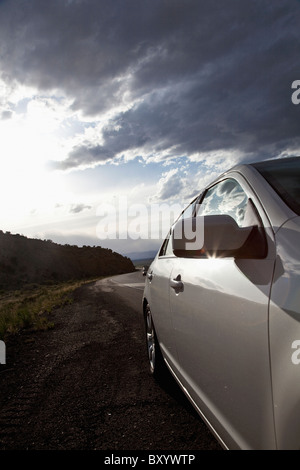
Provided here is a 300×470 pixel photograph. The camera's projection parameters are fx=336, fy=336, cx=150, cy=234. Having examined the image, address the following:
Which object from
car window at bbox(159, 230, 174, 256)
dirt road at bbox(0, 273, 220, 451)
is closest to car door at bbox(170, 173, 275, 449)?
dirt road at bbox(0, 273, 220, 451)

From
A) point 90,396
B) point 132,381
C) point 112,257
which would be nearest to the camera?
point 90,396

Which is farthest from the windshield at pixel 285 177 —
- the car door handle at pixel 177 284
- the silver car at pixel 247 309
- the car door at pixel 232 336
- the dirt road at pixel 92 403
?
the dirt road at pixel 92 403

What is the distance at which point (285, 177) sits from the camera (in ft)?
6.12

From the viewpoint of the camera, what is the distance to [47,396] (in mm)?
3740

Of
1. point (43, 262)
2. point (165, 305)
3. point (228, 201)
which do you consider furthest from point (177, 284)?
point (43, 262)

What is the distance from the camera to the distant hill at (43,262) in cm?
4484

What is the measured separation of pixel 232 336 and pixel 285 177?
0.93m

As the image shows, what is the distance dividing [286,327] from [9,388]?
397 centimetres

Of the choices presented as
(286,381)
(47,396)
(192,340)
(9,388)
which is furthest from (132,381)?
(286,381)

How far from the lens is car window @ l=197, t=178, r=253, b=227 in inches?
75.6

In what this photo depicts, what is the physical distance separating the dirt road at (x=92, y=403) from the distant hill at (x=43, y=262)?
1468 inches

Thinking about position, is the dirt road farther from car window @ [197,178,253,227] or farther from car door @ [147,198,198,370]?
car window @ [197,178,253,227]

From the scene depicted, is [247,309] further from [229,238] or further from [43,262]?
[43,262]
